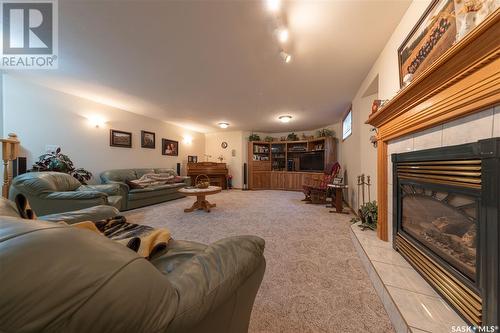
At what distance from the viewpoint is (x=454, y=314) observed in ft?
3.23

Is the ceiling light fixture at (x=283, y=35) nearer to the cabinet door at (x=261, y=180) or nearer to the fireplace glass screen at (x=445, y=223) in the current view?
the fireplace glass screen at (x=445, y=223)

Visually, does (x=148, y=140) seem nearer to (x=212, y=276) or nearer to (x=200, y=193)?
(x=200, y=193)

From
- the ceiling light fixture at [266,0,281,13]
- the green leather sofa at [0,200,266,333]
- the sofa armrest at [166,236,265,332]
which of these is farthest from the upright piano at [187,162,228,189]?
the green leather sofa at [0,200,266,333]

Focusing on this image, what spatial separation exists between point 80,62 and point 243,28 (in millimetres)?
2250

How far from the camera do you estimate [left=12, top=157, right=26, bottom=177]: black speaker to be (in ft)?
9.25

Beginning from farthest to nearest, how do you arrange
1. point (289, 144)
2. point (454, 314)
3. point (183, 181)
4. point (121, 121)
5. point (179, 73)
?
point (289, 144), point (183, 181), point (121, 121), point (179, 73), point (454, 314)

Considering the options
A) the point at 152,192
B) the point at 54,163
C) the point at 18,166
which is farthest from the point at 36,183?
the point at 152,192

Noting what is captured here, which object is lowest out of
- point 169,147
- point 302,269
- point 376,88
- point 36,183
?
point 302,269

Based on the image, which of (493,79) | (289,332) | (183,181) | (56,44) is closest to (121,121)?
(183,181)

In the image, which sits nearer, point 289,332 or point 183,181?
point 289,332

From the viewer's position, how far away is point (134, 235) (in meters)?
1.17

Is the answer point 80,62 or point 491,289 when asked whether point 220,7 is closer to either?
point 80,62

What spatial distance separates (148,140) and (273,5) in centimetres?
470

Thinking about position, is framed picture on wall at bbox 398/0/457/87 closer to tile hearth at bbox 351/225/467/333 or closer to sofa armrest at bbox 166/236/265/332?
tile hearth at bbox 351/225/467/333
